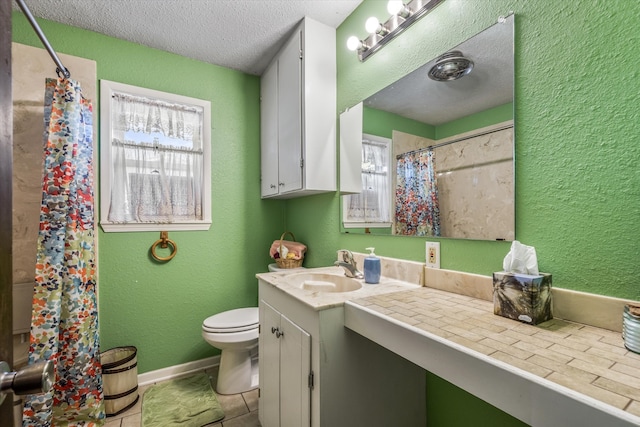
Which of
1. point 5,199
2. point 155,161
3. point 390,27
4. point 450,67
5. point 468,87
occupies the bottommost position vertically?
point 5,199

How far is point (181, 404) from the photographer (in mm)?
1811

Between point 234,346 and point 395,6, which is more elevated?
point 395,6

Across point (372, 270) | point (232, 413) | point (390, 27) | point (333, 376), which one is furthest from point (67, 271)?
point (390, 27)

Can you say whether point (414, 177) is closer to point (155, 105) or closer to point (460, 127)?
point (460, 127)

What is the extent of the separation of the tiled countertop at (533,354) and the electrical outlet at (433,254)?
0.89ft

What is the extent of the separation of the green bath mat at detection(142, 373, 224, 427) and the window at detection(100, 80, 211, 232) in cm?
116

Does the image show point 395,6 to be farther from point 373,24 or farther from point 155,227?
point 155,227

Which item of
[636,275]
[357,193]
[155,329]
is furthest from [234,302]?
[636,275]

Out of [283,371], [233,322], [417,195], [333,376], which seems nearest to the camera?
[333,376]

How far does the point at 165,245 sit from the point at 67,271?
0.68 m

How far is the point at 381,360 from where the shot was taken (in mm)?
1142

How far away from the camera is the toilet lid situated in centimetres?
186

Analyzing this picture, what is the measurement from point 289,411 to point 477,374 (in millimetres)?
918

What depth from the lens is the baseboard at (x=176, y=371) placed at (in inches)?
81.0
